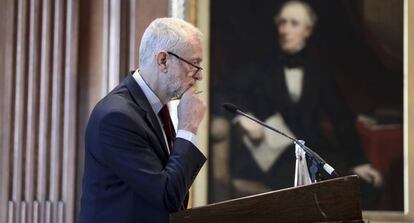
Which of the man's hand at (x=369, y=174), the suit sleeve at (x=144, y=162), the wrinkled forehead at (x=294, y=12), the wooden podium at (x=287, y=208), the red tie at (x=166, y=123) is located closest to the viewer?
the wooden podium at (x=287, y=208)

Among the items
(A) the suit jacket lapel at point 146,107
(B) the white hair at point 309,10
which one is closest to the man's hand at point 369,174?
(B) the white hair at point 309,10

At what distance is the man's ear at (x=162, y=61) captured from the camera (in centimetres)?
223

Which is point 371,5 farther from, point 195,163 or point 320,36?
point 195,163

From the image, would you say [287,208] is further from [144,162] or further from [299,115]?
[299,115]

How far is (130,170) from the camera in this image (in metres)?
2.03

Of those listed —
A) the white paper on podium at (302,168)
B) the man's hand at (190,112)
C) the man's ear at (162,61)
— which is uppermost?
the man's ear at (162,61)

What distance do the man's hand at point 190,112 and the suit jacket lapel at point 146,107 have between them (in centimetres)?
7

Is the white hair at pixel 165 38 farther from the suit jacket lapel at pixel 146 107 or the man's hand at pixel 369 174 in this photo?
the man's hand at pixel 369 174

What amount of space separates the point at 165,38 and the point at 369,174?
7.19ft

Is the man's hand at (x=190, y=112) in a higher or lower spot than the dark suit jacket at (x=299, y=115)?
higher

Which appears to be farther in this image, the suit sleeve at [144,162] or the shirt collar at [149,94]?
the shirt collar at [149,94]

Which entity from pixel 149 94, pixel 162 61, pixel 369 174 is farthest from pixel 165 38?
pixel 369 174

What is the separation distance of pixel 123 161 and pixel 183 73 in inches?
14.2

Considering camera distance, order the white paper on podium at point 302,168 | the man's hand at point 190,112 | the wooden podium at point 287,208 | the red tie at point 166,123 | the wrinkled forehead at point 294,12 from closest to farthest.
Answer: the wooden podium at point 287,208 < the man's hand at point 190,112 < the red tie at point 166,123 < the white paper on podium at point 302,168 < the wrinkled forehead at point 294,12
